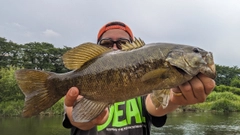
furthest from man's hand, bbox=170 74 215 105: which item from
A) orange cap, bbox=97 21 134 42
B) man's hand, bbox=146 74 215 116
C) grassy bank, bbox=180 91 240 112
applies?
grassy bank, bbox=180 91 240 112

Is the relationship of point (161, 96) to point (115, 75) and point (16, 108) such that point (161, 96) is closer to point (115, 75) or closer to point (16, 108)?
point (115, 75)

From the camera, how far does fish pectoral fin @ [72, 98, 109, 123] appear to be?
2.38m

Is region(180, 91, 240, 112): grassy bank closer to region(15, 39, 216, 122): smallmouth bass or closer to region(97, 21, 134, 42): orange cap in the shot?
region(97, 21, 134, 42): orange cap

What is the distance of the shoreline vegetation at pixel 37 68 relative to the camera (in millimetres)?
36612

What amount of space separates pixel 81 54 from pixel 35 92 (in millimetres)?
564

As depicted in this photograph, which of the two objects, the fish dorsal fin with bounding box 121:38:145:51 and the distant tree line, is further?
the distant tree line

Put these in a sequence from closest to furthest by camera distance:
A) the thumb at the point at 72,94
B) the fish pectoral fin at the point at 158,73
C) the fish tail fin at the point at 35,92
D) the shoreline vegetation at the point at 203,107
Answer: the fish pectoral fin at the point at 158,73
the thumb at the point at 72,94
the fish tail fin at the point at 35,92
the shoreline vegetation at the point at 203,107

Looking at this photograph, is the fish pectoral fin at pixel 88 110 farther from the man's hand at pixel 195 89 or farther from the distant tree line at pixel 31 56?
the distant tree line at pixel 31 56

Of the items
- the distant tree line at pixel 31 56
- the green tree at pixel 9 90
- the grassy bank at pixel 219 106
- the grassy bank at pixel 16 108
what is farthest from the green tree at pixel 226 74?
the green tree at pixel 9 90

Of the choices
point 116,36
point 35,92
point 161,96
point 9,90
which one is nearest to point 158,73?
point 161,96

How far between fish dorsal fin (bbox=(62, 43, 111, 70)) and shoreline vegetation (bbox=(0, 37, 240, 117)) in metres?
33.3

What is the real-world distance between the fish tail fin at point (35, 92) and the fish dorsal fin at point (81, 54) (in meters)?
0.24

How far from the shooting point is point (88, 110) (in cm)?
239

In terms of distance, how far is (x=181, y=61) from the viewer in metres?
2.22
